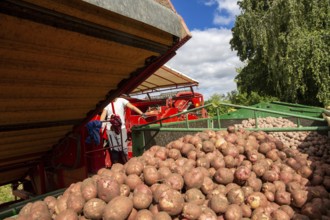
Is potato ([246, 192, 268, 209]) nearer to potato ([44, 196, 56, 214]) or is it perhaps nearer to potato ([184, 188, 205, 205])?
potato ([184, 188, 205, 205])

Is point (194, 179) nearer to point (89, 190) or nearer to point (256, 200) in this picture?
point (256, 200)

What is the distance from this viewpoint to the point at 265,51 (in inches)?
653

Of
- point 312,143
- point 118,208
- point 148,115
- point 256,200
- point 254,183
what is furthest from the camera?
point 148,115

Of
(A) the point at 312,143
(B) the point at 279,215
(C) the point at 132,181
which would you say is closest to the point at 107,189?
(C) the point at 132,181

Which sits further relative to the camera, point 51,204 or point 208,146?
point 208,146

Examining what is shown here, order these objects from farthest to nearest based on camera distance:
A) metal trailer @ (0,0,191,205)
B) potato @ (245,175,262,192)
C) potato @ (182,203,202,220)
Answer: potato @ (245,175,262,192) < metal trailer @ (0,0,191,205) < potato @ (182,203,202,220)

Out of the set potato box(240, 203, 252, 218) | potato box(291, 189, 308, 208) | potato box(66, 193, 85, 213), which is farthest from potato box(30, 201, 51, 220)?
potato box(291, 189, 308, 208)

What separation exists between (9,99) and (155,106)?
23.3 feet

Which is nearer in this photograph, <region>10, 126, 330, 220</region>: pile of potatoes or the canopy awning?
<region>10, 126, 330, 220</region>: pile of potatoes

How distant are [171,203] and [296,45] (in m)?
14.8

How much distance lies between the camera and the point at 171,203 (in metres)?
2.01

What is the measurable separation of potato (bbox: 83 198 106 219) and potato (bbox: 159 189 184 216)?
1.47ft

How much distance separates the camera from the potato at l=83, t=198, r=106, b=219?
197cm

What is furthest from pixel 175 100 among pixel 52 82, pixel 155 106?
pixel 52 82
